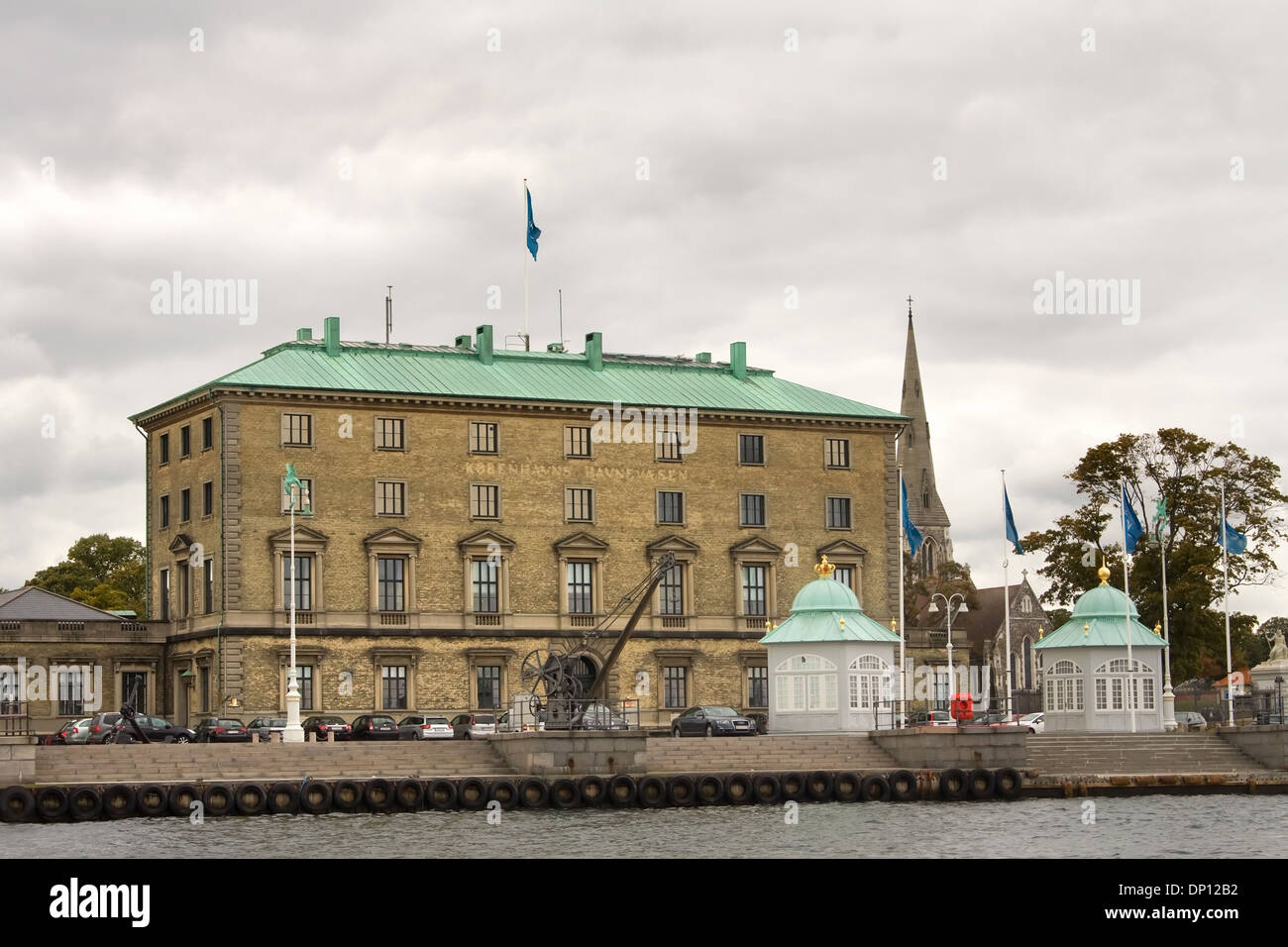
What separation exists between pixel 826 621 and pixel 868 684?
2718 mm

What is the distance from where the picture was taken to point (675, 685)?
295 ft

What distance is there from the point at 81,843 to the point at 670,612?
47.2 metres

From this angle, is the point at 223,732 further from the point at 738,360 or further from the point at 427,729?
the point at 738,360

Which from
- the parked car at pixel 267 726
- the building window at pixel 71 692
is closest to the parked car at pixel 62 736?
the parked car at pixel 267 726

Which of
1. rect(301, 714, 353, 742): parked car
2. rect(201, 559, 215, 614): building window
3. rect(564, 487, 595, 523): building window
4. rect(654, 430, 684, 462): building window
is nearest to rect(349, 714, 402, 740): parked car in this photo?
rect(301, 714, 353, 742): parked car

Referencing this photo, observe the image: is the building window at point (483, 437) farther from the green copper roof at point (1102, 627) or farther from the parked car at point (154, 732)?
the green copper roof at point (1102, 627)

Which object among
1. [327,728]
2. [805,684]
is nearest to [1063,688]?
[805,684]

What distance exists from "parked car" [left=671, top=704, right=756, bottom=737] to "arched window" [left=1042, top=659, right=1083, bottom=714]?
Result: 11273mm

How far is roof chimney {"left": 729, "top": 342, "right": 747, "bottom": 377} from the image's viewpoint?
97.0 m

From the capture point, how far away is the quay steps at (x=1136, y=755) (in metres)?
66.2

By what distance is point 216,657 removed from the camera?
81938mm

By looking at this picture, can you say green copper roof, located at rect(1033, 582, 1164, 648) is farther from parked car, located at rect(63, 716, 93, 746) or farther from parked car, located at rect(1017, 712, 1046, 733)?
parked car, located at rect(63, 716, 93, 746)

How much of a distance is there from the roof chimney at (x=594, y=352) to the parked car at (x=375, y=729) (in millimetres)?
23768
